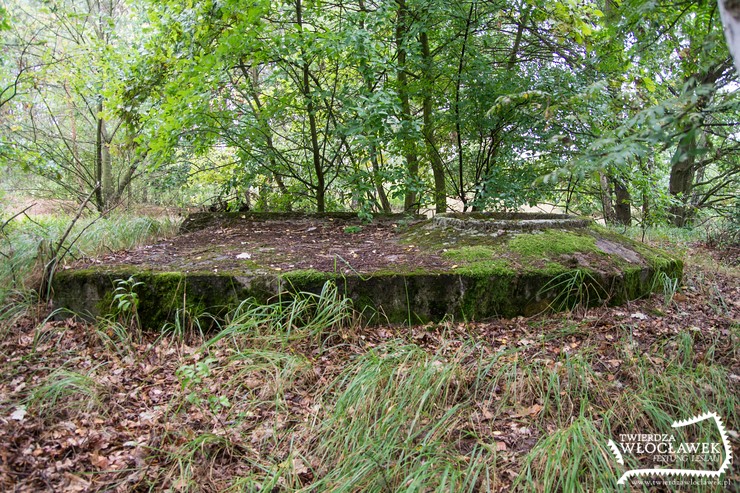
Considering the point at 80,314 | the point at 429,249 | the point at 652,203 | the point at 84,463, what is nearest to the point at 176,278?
the point at 80,314

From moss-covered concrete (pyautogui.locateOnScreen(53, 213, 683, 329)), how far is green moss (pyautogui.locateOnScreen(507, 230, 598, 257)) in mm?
137

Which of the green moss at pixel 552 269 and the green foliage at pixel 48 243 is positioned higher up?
the green foliage at pixel 48 243

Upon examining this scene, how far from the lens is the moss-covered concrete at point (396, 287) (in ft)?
10.9

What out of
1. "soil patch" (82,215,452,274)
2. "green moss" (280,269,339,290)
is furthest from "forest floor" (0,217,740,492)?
"soil patch" (82,215,452,274)

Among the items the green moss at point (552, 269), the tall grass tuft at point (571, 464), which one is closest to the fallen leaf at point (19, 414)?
the tall grass tuft at point (571, 464)

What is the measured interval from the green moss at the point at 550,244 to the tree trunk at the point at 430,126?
6.43 ft

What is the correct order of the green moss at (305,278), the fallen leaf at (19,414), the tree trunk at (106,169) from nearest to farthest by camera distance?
the fallen leaf at (19,414) < the green moss at (305,278) < the tree trunk at (106,169)

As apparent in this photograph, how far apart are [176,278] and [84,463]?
1421 mm

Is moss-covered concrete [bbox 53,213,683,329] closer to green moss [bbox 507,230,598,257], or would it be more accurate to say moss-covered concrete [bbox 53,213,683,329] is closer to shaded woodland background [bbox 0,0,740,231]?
green moss [bbox 507,230,598,257]

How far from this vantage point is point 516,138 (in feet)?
16.9

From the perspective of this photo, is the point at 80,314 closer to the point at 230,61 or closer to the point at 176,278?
the point at 176,278

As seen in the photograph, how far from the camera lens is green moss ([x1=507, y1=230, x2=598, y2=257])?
3703 mm

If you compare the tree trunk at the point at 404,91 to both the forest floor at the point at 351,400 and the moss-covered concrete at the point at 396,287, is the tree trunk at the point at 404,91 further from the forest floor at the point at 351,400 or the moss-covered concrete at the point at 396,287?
the forest floor at the point at 351,400

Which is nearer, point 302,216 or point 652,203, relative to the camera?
point 302,216
